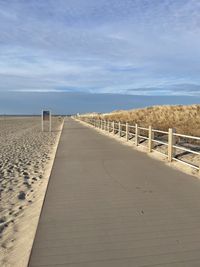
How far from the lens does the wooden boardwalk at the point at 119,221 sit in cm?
449

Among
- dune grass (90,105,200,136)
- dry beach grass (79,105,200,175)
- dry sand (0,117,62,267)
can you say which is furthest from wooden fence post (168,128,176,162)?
dune grass (90,105,200,136)

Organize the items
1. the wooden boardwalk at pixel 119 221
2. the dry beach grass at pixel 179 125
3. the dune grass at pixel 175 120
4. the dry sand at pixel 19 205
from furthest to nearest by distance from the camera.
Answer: the dune grass at pixel 175 120 < the dry beach grass at pixel 179 125 < the dry sand at pixel 19 205 < the wooden boardwalk at pixel 119 221

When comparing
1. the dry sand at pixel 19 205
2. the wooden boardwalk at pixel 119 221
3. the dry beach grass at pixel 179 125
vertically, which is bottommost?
the dry sand at pixel 19 205

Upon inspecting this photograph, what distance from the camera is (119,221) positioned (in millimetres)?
5879

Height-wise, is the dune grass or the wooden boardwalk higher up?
the dune grass

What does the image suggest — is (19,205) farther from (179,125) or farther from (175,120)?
(175,120)

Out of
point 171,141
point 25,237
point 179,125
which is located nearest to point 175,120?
point 179,125

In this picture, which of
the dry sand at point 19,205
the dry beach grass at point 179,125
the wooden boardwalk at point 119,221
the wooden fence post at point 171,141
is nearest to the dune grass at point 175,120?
the dry beach grass at point 179,125

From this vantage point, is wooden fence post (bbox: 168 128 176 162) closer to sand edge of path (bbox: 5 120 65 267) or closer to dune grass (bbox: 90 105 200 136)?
sand edge of path (bbox: 5 120 65 267)

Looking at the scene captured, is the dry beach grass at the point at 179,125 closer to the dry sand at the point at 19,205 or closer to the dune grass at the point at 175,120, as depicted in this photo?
the dune grass at the point at 175,120

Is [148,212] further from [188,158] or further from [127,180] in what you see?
[188,158]

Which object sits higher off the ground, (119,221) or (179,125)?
(179,125)

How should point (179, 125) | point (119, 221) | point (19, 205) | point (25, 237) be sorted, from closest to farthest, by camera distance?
point (25, 237), point (119, 221), point (19, 205), point (179, 125)

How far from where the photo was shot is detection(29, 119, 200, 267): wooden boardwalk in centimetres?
449
